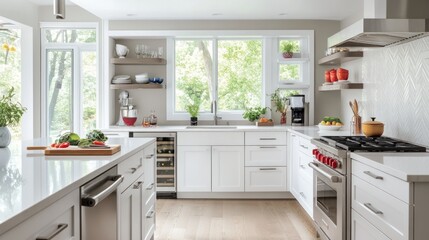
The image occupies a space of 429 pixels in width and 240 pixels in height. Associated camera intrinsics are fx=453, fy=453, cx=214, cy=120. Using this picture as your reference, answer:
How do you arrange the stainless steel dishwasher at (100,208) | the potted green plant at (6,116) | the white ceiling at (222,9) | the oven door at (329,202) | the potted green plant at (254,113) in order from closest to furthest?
the stainless steel dishwasher at (100,208)
the potted green plant at (6,116)
the oven door at (329,202)
the white ceiling at (222,9)
the potted green plant at (254,113)

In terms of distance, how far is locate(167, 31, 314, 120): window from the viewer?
6.25m

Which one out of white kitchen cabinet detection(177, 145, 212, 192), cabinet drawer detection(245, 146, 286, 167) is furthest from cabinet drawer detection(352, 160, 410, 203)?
white kitchen cabinet detection(177, 145, 212, 192)

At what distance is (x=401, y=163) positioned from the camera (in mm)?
2436

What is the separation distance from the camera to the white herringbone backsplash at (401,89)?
11.5ft

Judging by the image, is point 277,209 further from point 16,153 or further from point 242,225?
point 16,153

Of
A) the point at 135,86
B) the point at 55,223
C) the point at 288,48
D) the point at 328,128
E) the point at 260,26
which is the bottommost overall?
the point at 55,223

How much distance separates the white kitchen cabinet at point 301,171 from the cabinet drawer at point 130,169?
6.04 feet

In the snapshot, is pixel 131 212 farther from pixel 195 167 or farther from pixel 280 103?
pixel 280 103

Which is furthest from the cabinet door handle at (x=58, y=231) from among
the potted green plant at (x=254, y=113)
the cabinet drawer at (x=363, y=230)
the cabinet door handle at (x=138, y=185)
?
the potted green plant at (x=254, y=113)

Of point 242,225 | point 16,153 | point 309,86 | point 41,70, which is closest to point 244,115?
point 309,86

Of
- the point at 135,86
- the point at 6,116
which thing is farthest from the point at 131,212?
the point at 135,86

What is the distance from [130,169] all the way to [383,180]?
1.47 metres

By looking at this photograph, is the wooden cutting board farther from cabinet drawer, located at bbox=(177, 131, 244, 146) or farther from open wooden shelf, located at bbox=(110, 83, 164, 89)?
open wooden shelf, located at bbox=(110, 83, 164, 89)

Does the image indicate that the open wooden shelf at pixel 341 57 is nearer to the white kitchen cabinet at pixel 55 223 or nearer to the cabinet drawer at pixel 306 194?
the cabinet drawer at pixel 306 194
